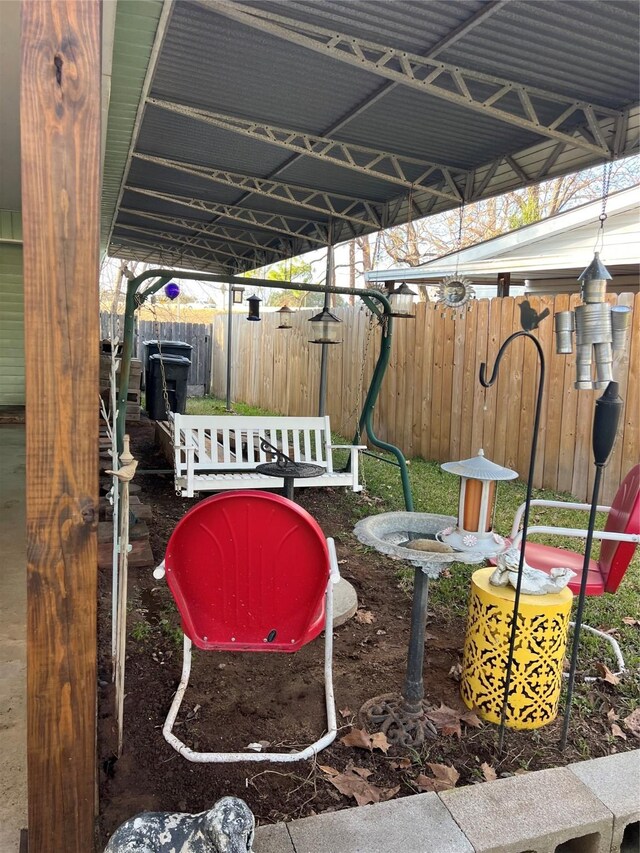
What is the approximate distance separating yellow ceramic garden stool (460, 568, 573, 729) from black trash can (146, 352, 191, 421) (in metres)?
8.78

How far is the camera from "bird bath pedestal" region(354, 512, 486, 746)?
6.84 feet

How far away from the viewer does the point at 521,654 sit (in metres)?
2.25

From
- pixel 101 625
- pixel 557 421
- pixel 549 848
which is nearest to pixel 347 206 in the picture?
pixel 557 421

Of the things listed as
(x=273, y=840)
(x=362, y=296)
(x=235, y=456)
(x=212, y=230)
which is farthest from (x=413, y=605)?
(x=212, y=230)

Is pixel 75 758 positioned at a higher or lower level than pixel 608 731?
higher

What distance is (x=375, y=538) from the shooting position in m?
2.20

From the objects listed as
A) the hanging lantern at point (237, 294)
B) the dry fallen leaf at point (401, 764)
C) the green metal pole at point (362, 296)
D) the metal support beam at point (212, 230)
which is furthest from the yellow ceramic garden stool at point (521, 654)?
the hanging lantern at point (237, 294)

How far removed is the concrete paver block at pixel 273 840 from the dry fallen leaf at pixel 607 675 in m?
1.74

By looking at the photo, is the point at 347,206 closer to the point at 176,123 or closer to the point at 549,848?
the point at 176,123

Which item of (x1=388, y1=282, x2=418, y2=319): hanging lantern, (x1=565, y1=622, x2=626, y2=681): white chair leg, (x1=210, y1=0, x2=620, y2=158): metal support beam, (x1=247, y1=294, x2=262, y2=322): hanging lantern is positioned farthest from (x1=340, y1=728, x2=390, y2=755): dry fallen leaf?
(x1=247, y1=294, x2=262, y2=322): hanging lantern

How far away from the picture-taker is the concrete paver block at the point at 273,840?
5.03 ft

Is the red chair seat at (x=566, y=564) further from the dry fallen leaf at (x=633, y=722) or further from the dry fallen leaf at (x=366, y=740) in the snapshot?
the dry fallen leaf at (x=366, y=740)

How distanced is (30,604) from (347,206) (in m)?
6.97

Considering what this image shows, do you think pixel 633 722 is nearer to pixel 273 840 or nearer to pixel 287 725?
pixel 287 725
